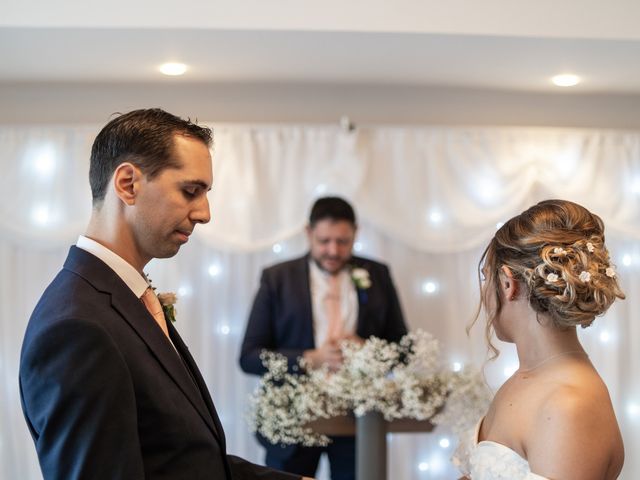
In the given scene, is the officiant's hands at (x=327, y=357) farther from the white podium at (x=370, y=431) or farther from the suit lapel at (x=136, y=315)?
the suit lapel at (x=136, y=315)

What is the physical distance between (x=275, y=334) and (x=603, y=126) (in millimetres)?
2248

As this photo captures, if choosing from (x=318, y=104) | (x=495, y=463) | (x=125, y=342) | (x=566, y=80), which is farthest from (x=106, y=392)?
(x=566, y=80)

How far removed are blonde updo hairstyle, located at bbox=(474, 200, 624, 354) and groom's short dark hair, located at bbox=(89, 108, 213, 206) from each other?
0.91 m

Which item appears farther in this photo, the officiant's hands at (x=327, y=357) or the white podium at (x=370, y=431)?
the officiant's hands at (x=327, y=357)

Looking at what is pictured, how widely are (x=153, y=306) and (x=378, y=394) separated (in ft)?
4.28

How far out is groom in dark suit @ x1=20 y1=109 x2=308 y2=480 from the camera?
1576 millimetres

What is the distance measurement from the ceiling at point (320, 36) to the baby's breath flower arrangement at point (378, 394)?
132cm

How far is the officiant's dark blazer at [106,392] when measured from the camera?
1569mm

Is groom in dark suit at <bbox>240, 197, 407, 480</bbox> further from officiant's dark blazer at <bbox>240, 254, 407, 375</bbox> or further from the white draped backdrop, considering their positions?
the white draped backdrop

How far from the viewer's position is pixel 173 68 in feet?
13.1

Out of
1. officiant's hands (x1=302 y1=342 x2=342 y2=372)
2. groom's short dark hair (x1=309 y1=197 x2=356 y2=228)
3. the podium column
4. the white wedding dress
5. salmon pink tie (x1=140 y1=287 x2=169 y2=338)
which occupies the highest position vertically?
groom's short dark hair (x1=309 y1=197 x2=356 y2=228)

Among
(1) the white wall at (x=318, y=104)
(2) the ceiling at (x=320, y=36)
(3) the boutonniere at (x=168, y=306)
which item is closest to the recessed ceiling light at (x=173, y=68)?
(2) the ceiling at (x=320, y=36)

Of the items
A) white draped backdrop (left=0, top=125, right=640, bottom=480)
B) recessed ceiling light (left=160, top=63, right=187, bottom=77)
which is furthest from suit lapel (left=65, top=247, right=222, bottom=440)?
white draped backdrop (left=0, top=125, right=640, bottom=480)

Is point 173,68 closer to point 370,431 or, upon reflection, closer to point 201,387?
point 370,431
